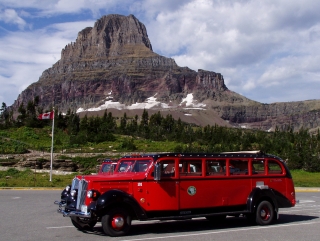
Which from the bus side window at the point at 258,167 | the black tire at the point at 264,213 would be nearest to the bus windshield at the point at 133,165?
the bus side window at the point at 258,167

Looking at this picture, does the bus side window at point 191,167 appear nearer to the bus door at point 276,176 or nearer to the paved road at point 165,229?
the paved road at point 165,229

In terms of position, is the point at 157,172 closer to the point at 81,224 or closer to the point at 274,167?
the point at 81,224

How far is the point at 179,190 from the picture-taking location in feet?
43.3

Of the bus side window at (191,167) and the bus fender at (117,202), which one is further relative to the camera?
the bus side window at (191,167)

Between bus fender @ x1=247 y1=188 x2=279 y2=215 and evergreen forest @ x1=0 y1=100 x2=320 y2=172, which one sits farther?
evergreen forest @ x1=0 y1=100 x2=320 y2=172

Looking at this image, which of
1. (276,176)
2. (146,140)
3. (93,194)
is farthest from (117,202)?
(146,140)

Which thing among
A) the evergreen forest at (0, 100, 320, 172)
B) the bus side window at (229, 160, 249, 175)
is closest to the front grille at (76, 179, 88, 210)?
the bus side window at (229, 160, 249, 175)

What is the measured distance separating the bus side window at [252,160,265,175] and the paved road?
1.77 meters

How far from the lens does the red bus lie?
40.4 ft

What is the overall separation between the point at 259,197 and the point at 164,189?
3.54 m

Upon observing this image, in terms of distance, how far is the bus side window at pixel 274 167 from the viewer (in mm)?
15314

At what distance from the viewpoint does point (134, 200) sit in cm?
1247

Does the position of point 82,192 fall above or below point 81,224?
above

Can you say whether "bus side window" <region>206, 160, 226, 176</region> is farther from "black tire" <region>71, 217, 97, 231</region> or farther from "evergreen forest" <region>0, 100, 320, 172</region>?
"evergreen forest" <region>0, 100, 320, 172</region>
